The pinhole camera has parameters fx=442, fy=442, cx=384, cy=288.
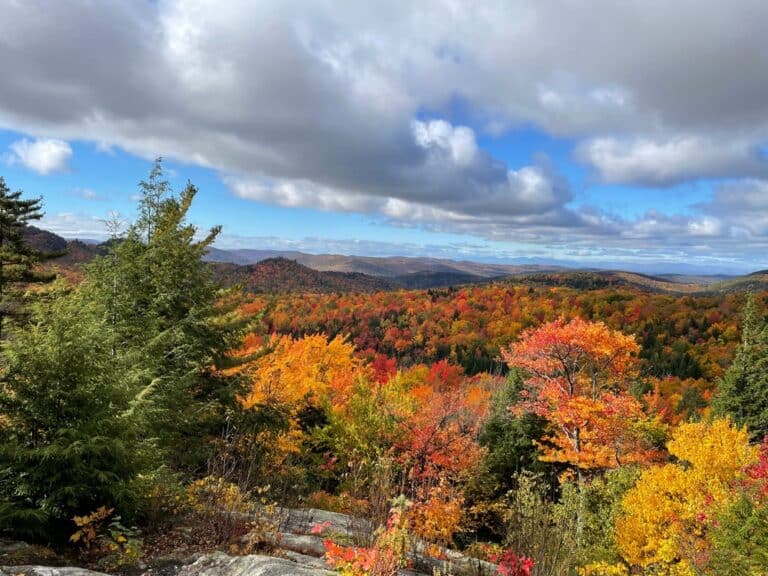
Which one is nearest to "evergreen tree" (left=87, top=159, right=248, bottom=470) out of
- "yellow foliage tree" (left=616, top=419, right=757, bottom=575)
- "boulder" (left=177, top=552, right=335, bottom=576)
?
"boulder" (left=177, top=552, right=335, bottom=576)

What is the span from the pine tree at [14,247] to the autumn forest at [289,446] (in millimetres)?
96

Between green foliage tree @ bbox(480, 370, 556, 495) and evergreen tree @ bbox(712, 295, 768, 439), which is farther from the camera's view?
evergreen tree @ bbox(712, 295, 768, 439)

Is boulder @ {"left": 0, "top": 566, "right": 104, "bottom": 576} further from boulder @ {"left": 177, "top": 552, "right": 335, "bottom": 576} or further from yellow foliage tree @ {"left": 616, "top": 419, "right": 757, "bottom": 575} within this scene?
yellow foliage tree @ {"left": 616, "top": 419, "right": 757, "bottom": 575}

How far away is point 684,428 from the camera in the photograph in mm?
19641

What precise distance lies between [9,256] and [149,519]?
70.5 ft

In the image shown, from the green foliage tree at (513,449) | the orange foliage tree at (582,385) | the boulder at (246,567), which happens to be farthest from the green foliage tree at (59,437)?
the green foliage tree at (513,449)

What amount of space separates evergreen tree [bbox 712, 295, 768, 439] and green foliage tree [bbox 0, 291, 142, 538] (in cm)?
3894

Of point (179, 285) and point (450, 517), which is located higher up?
point (179, 285)

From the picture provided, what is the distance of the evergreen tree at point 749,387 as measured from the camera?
1256 inches

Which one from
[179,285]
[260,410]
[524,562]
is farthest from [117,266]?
[524,562]

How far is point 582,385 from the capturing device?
23719mm

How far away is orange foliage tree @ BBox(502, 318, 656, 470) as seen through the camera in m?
21.2

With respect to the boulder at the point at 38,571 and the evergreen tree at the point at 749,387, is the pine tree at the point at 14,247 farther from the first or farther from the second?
the evergreen tree at the point at 749,387

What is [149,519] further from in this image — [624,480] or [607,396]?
[607,396]
